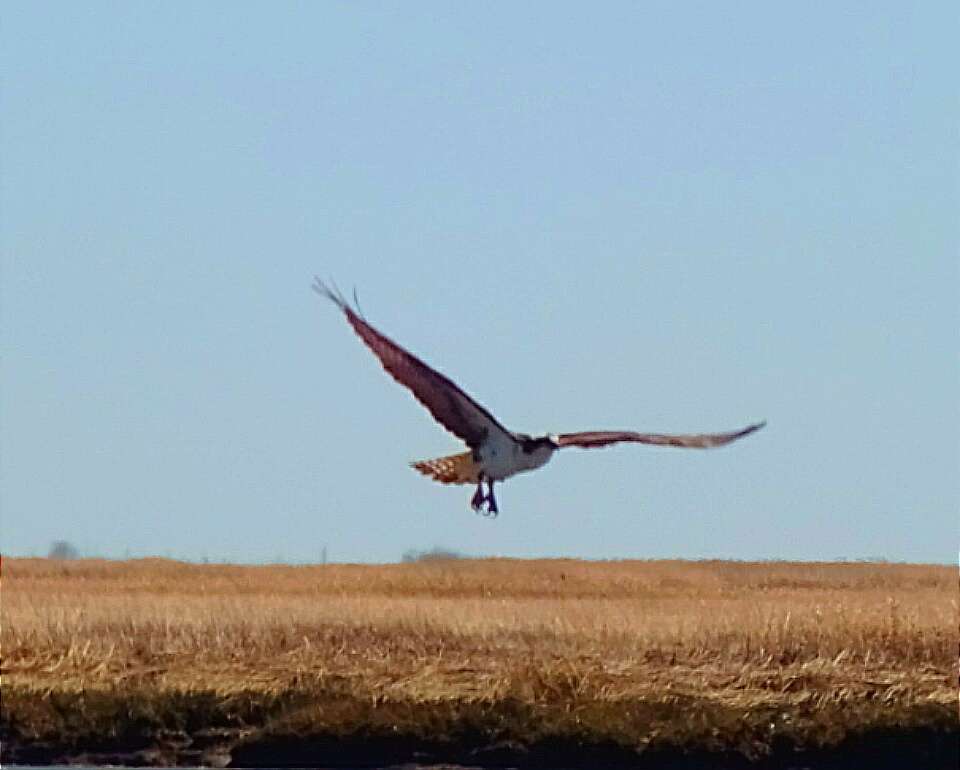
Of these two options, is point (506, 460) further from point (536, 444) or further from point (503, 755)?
point (503, 755)

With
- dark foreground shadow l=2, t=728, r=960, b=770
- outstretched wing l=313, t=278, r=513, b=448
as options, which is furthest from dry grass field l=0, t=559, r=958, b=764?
outstretched wing l=313, t=278, r=513, b=448

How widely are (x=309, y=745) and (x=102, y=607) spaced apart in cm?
568

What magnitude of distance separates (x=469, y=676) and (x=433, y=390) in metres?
5.23

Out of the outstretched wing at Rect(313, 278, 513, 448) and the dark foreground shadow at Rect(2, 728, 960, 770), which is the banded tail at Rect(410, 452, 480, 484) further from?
the dark foreground shadow at Rect(2, 728, 960, 770)

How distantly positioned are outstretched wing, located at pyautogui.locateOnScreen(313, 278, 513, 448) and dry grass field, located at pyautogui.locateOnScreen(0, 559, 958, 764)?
14.7ft

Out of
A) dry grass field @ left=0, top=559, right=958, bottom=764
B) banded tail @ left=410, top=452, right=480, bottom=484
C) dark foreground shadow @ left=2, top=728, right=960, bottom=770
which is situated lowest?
dark foreground shadow @ left=2, top=728, right=960, bottom=770

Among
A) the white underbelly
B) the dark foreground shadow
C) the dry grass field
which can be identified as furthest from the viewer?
the dry grass field

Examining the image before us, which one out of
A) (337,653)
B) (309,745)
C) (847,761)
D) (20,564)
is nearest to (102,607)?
(337,653)

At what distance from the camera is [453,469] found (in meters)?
15.2

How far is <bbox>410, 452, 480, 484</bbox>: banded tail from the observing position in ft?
49.4

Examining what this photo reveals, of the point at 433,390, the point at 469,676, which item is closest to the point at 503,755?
the point at 469,676

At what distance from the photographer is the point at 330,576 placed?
101 feet

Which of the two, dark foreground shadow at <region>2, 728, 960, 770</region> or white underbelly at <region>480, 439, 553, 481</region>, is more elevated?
Result: white underbelly at <region>480, 439, 553, 481</region>

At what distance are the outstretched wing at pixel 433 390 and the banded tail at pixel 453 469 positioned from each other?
4.5 inches
